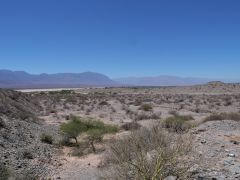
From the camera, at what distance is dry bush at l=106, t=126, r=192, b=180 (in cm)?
909

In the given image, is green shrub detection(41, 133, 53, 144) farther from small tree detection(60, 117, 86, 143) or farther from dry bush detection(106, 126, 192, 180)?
dry bush detection(106, 126, 192, 180)

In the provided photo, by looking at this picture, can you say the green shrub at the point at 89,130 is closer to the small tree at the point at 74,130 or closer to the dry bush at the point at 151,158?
the small tree at the point at 74,130

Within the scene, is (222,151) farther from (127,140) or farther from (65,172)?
(65,172)

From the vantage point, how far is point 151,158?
9617 millimetres

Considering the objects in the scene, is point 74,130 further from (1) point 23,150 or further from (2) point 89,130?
(1) point 23,150

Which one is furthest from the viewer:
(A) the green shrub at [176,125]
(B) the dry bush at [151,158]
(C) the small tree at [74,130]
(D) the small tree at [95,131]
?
(C) the small tree at [74,130]

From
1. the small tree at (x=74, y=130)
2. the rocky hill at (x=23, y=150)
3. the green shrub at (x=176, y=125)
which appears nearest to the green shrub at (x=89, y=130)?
the small tree at (x=74, y=130)

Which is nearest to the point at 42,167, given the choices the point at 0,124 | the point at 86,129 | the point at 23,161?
the point at 23,161

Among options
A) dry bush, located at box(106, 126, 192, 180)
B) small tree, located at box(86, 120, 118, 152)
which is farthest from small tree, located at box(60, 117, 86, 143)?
dry bush, located at box(106, 126, 192, 180)

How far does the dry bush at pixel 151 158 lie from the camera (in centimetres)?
909

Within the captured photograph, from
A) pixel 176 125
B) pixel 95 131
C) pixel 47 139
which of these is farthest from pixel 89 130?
pixel 176 125

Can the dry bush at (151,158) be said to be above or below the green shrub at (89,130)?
above

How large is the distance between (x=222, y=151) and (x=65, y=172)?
6.28 m

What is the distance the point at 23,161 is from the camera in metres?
15.0
